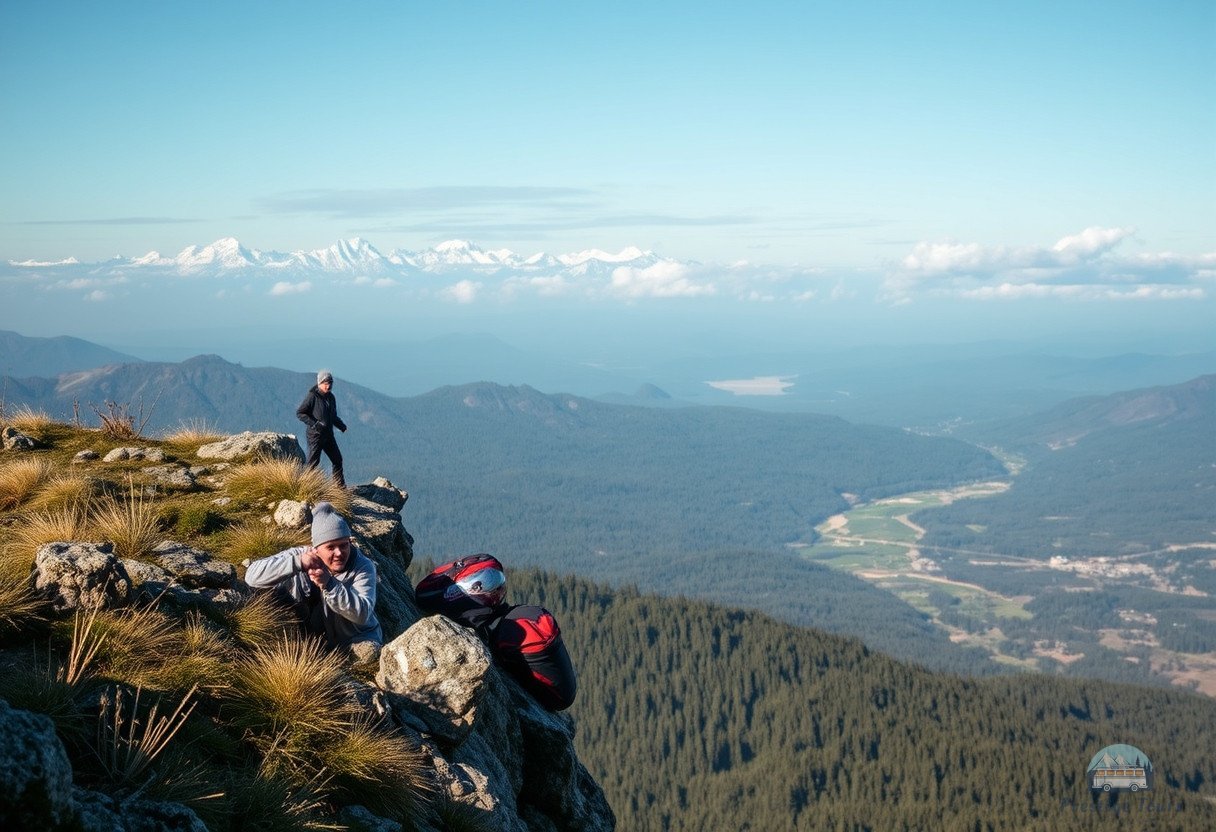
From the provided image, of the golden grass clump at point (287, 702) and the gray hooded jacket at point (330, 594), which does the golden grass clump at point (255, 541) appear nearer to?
the gray hooded jacket at point (330, 594)

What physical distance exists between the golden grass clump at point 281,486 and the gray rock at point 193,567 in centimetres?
307

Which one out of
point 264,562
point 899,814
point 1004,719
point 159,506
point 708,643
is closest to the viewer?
point 264,562

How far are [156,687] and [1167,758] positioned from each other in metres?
150

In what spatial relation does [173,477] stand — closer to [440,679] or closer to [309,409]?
[309,409]

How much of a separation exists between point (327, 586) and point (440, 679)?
1850 mm

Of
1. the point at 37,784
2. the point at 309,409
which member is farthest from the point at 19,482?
the point at 37,784

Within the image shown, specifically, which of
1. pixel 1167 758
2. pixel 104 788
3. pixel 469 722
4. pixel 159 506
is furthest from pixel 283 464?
pixel 1167 758

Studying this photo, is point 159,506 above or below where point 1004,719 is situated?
above

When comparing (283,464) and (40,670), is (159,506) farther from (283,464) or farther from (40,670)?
(40,670)

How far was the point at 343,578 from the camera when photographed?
34.6ft

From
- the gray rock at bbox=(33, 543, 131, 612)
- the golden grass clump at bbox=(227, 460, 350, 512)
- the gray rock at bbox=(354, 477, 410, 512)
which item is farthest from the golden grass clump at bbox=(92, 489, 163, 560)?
the gray rock at bbox=(354, 477, 410, 512)

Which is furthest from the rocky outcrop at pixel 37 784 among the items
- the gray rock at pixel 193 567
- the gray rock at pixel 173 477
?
the gray rock at pixel 173 477

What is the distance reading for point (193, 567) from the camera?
34.5 ft

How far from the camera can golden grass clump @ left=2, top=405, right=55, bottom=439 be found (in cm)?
1970
